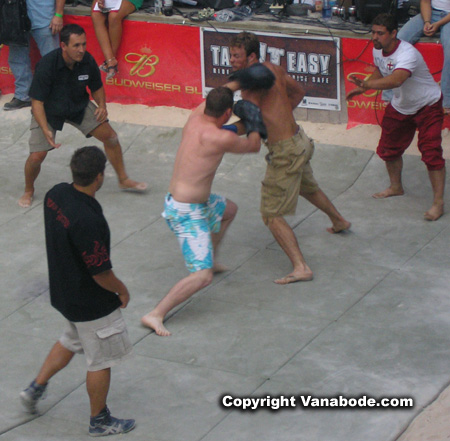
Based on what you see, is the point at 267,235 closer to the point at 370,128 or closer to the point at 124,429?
the point at 370,128

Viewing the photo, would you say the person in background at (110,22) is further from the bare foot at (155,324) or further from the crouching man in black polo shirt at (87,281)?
the crouching man in black polo shirt at (87,281)

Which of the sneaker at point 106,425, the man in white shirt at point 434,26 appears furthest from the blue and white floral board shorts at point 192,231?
the man in white shirt at point 434,26

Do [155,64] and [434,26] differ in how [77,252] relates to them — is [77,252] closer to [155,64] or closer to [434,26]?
[434,26]

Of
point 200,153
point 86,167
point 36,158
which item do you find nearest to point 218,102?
point 200,153

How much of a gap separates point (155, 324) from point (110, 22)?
4.97 meters

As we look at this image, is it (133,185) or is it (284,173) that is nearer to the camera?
(284,173)

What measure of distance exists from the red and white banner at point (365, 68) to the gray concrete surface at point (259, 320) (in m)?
0.63

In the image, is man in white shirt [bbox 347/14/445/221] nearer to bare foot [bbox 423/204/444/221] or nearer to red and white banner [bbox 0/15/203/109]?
bare foot [bbox 423/204/444/221]

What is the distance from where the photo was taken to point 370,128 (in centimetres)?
859

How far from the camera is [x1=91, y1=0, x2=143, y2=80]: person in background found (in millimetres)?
9328

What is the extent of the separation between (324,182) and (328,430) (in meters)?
3.91

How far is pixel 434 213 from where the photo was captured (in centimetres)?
693

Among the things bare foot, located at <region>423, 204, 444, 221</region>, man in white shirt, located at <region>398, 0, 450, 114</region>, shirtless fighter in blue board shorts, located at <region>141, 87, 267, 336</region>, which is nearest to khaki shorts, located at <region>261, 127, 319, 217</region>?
shirtless fighter in blue board shorts, located at <region>141, 87, 267, 336</region>

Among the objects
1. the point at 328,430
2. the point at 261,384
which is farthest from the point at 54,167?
the point at 328,430
